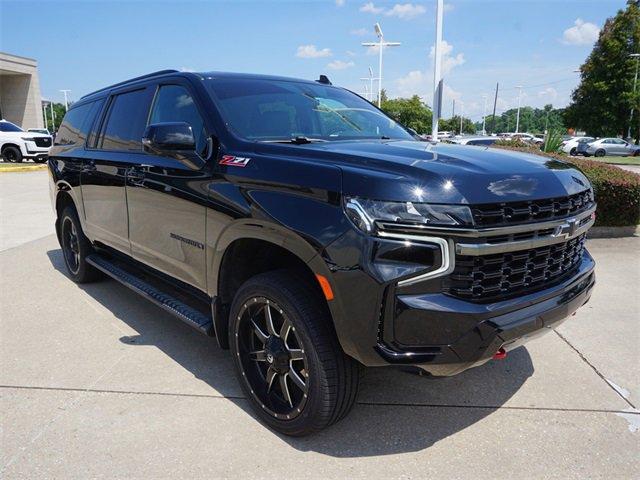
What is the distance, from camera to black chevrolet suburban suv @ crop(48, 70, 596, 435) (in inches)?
87.9

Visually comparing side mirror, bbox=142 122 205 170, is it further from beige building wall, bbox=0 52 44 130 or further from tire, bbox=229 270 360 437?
beige building wall, bbox=0 52 44 130

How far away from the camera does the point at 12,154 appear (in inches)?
886

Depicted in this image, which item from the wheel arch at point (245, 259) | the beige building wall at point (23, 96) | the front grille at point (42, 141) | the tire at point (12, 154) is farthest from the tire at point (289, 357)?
the beige building wall at point (23, 96)

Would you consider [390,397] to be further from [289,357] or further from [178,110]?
[178,110]

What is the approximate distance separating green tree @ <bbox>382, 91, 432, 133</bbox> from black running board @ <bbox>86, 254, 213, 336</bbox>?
47.9 meters

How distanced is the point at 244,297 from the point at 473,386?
5.36 ft

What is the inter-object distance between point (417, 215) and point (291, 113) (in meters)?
1.64

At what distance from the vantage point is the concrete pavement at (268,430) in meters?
2.61

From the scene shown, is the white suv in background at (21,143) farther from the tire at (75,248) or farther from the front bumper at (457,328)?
the front bumper at (457,328)

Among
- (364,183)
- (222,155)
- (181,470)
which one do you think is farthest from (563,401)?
(222,155)

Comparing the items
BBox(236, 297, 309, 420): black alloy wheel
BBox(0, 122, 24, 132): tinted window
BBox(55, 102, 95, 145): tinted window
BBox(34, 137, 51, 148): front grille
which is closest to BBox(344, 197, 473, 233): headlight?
BBox(236, 297, 309, 420): black alloy wheel

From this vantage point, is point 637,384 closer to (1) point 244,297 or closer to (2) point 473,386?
(2) point 473,386

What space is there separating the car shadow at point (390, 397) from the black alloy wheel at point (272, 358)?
0.20 m

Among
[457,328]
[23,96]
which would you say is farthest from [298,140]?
[23,96]
